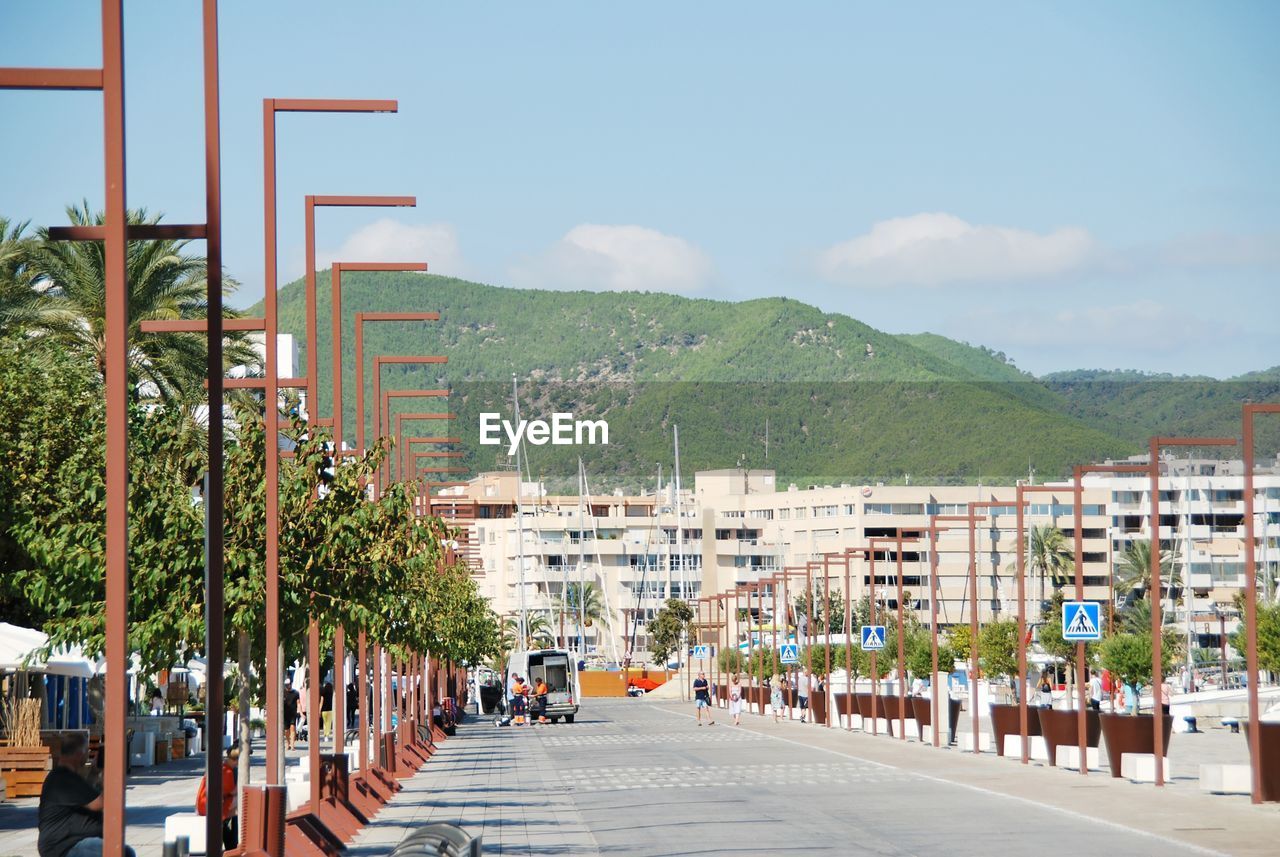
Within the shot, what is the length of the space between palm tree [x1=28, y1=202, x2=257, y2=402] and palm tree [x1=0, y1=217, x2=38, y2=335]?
0.56ft

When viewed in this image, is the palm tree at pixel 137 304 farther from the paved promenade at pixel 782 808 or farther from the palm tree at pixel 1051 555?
the palm tree at pixel 1051 555

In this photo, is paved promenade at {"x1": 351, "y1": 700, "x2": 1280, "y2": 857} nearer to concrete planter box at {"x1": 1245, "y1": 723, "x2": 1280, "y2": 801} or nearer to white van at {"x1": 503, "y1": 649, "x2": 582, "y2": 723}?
concrete planter box at {"x1": 1245, "y1": 723, "x2": 1280, "y2": 801}

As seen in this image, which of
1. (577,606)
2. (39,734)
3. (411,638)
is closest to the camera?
(411,638)

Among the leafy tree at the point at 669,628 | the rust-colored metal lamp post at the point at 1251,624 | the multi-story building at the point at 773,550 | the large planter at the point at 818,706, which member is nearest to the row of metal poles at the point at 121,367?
the rust-colored metal lamp post at the point at 1251,624

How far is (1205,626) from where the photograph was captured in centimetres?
17500

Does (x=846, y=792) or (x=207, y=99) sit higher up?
(x=207, y=99)

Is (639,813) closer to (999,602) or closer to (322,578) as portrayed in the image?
(322,578)

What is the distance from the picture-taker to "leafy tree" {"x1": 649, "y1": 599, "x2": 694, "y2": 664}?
16062 centimetres

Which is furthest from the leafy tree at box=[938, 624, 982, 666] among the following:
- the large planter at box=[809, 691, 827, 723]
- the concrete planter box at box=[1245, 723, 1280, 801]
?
the concrete planter box at box=[1245, 723, 1280, 801]

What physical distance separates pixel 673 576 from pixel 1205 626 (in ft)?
157

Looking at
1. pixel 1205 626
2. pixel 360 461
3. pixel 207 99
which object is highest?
pixel 207 99

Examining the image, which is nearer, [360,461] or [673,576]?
[360,461]

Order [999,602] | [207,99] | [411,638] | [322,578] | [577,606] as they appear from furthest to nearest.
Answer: [577,606] → [999,602] → [411,638] → [322,578] → [207,99]

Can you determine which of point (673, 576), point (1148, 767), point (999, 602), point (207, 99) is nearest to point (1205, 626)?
point (999, 602)
